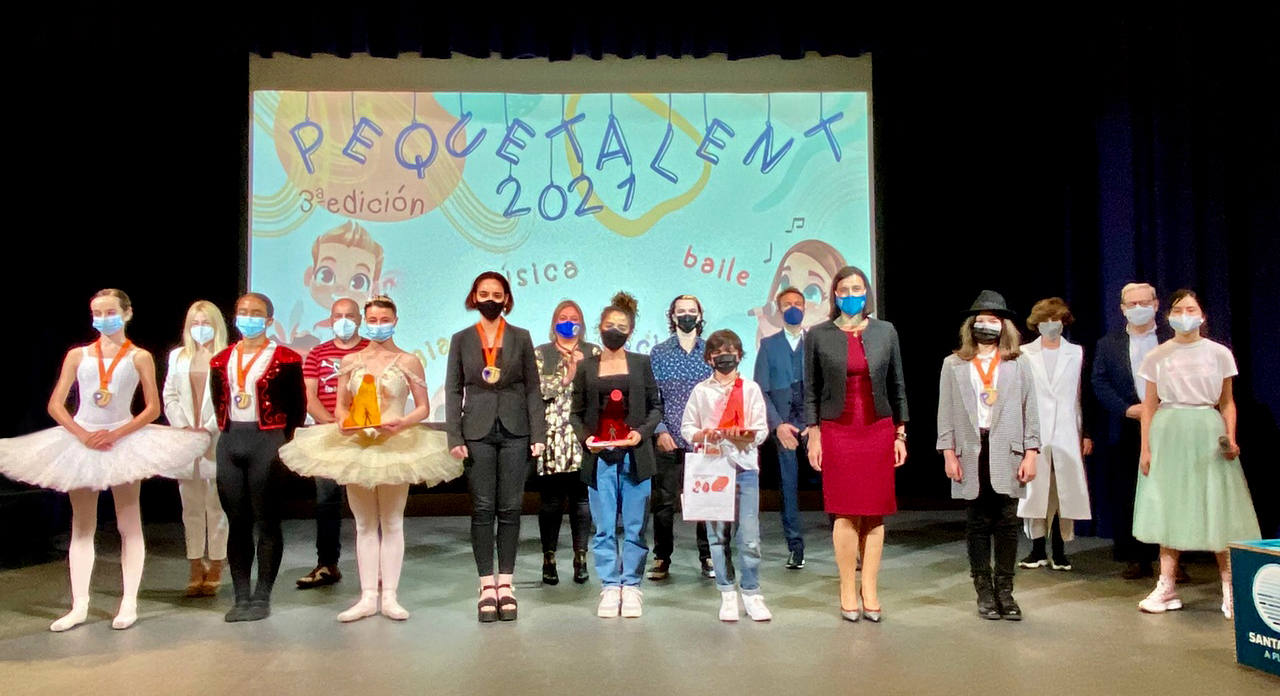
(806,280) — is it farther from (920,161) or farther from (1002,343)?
(1002,343)

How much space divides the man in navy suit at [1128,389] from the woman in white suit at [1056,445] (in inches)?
6.4

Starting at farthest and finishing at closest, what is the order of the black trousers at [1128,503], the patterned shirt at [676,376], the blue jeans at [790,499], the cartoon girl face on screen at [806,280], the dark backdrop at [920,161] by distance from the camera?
the cartoon girl face on screen at [806,280], the dark backdrop at [920,161], the blue jeans at [790,499], the black trousers at [1128,503], the patterned shirt at [676,376]

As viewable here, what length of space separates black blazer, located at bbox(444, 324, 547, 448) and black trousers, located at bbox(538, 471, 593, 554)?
77cm

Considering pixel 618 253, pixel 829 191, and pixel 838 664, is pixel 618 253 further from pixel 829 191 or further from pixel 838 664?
pixel 838 664

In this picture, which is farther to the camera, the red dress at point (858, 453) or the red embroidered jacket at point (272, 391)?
the red embroidered jacket at point (272, 391)

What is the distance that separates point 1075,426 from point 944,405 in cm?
156

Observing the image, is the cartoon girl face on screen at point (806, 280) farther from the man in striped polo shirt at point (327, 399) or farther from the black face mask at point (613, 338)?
the man in striped polo shirt at point (327, 399)

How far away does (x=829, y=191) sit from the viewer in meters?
6.82

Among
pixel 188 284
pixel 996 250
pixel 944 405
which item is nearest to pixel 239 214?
pixel 188 284

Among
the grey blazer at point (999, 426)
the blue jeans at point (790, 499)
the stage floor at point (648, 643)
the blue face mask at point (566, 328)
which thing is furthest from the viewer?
the blue jeans at point (790, 499)

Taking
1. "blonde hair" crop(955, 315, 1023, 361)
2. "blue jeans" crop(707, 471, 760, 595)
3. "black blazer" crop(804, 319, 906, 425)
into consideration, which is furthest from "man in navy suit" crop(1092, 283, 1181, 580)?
"blue jeans" crop(707, 471, 760, 595)

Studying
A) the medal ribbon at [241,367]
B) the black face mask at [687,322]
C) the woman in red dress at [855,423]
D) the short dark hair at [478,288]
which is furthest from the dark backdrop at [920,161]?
the short dark hair at [478,288]

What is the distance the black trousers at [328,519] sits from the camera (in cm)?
488

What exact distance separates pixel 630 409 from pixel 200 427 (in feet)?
7.44
